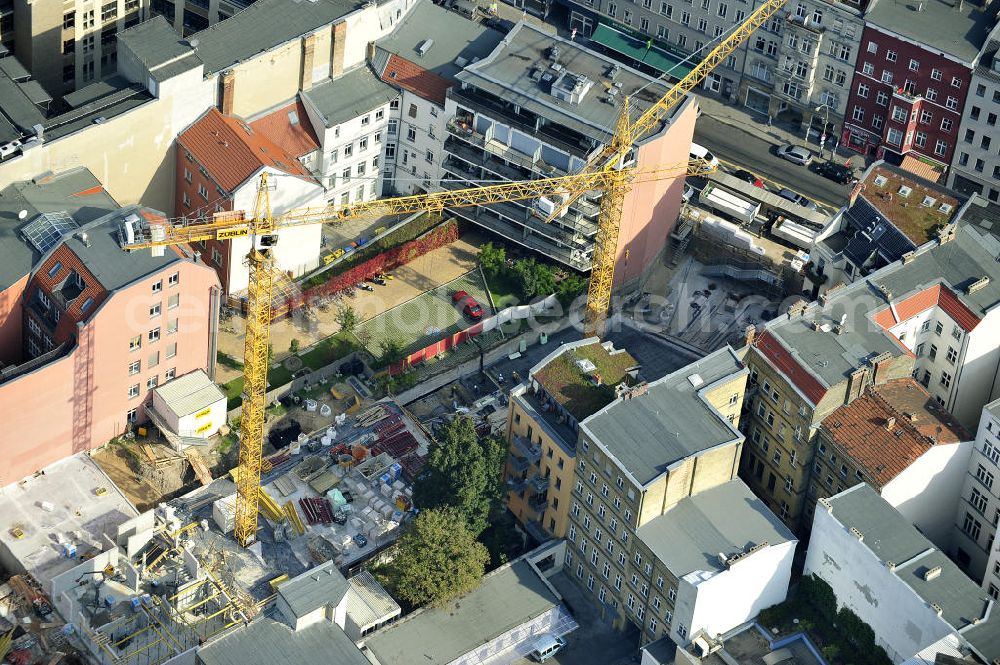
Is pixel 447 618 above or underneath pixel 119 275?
underneath

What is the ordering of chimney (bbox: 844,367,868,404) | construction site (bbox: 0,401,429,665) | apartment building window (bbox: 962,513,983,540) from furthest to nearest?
apartment building window (bbox: 962,513,983,540) → chimney (bbox: 844,367,868,404) → construction site (bbox: 0,401,429,665)

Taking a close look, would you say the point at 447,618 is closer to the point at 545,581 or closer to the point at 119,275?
the point at 545,581

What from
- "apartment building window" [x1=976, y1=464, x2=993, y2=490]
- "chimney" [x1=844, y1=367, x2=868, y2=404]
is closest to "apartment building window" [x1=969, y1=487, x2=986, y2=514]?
"apartment building window" [x1=976, y1=464, x2=993, y2=490]

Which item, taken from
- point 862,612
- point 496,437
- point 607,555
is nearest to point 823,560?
point 862,612

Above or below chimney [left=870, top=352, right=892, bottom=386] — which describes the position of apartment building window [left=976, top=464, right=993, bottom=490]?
below

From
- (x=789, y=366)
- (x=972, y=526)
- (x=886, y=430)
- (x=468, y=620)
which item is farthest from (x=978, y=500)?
(x=468, y=620)

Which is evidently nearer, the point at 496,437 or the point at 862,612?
the point at 862,612

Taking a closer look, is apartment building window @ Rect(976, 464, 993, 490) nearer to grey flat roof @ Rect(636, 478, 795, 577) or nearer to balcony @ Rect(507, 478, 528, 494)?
grey flat roof @ Rect(636, 478, 795, 577)
